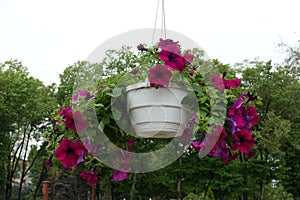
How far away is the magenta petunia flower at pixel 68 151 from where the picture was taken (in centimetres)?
167

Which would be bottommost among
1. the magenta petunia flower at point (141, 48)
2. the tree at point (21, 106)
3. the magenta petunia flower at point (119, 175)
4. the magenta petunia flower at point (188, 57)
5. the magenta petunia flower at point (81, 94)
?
the magenta petunia flower at point (119, 175)

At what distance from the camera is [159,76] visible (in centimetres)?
158

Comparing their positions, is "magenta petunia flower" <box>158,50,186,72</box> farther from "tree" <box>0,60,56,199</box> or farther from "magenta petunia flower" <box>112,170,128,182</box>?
"tree" <box>0,60,56,199</box>

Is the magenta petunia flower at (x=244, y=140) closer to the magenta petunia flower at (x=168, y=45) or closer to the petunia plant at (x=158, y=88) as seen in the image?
the petunia plant at (x=158, y=88)

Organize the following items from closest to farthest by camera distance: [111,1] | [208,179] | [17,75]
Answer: [111,1], [208,179], [17,75]

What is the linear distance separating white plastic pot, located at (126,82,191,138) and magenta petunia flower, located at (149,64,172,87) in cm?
4

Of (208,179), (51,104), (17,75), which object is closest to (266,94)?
(208,179)

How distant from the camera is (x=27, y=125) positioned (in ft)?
44.4

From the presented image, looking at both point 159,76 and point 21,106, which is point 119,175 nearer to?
point 159,76

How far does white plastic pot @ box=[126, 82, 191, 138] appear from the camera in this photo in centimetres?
162

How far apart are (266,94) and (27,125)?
8.13m

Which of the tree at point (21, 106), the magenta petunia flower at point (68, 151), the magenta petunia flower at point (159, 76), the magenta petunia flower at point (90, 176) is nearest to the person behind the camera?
the magenta petunia flower at point (159, 76)

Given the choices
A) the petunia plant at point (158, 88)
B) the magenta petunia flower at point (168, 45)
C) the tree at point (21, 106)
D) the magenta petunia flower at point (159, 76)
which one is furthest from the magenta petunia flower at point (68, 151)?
the tree at point (21, 106)

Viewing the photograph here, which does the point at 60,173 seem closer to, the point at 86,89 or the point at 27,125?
the point at 27,125
